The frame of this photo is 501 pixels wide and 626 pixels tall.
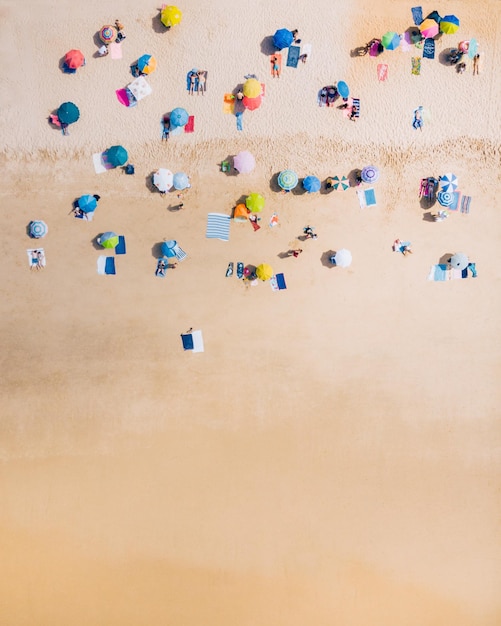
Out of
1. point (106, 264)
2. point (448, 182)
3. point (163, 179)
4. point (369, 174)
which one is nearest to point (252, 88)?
point (163, 179)

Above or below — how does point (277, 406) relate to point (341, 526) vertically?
above

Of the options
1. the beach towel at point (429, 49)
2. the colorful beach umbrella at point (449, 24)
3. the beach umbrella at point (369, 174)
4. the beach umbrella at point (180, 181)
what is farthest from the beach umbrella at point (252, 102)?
the colorful beach umbrella at point (449, 24)

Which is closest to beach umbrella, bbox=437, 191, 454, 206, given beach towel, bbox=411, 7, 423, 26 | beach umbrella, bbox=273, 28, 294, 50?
beach towel, bbox=411, 7, 423, 26

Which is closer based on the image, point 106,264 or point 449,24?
point 449,24

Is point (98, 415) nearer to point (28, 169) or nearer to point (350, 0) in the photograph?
point (28, 169)

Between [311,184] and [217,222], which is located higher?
[311,184]

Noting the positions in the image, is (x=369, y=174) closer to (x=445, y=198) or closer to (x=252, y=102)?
(x=445, y=198)

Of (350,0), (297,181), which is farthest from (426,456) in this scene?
(350,0)
